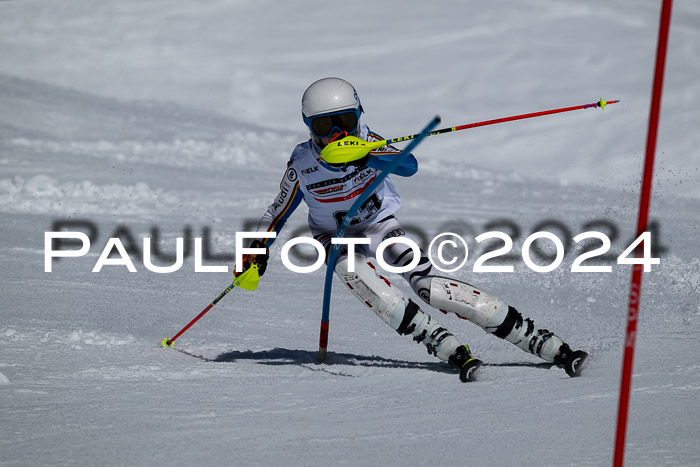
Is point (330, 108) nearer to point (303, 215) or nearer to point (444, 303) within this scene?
point (444, 303)

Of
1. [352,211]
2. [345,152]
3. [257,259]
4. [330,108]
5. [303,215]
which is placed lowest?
[257,259]

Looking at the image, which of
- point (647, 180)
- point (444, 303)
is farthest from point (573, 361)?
point (647, 180)

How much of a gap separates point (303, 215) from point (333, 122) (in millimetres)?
6884

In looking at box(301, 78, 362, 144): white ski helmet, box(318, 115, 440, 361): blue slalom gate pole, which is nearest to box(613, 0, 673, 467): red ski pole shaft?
box(318, 115, 440, 361): blue slalom gate pole

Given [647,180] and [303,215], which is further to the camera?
[303,215]

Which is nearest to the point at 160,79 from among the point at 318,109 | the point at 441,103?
the point at 441,103

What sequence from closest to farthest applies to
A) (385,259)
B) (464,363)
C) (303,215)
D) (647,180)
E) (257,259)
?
(647,180)
(464,363)
(385,259)
(257,259)
(303,215)

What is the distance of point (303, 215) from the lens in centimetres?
1159

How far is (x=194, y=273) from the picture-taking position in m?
8.30

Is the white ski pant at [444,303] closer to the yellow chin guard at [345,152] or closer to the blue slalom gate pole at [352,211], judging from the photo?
the blue slalom gate pole at [352,211]

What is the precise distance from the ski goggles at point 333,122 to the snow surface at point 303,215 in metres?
1.40

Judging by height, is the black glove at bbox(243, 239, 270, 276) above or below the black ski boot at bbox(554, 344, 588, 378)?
above

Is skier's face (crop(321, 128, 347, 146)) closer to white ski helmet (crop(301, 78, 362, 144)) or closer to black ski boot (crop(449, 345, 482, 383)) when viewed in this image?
white ski helmet (crop(301, 78, 362, 144))

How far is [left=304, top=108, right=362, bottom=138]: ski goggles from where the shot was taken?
473cm
